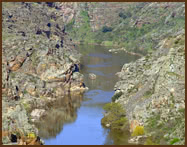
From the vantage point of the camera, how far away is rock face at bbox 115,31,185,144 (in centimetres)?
9088

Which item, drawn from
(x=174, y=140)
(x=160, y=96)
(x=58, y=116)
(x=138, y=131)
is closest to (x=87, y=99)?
(x=58, y=116)

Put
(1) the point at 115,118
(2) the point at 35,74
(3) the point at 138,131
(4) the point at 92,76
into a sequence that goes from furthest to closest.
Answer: (4) the point at 92,76
(2) the point at 35,74
(1) the point at 115,118
(3) the point at 138,131

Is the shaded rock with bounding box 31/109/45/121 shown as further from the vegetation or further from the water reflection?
the vegetation

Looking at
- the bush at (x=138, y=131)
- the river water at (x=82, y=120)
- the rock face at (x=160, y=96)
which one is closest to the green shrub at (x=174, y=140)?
the rock face at (x=160, y=96)

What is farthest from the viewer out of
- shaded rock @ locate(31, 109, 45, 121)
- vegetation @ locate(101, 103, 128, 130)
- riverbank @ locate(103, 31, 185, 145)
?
shaded rock @ locate(31, 109, 45, 121)

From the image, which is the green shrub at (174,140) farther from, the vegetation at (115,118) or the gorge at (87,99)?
the vegetation at (115,118)

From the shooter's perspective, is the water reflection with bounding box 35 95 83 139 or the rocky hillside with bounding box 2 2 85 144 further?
the rocky hillside with bounding box 2 2 85 144

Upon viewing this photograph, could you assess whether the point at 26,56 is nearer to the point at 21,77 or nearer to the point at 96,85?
the point at 21,77

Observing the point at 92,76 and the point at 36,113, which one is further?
the point at 92,76

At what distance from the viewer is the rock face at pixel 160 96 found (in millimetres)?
90875

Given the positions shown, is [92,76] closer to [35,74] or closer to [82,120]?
[35,74]

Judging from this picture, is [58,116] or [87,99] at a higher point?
[87,99]

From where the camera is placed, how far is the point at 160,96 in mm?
99875

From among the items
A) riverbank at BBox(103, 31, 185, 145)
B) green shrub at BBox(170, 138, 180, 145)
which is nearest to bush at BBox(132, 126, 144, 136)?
riverbank at BBox(103, 31, 185, 145)
